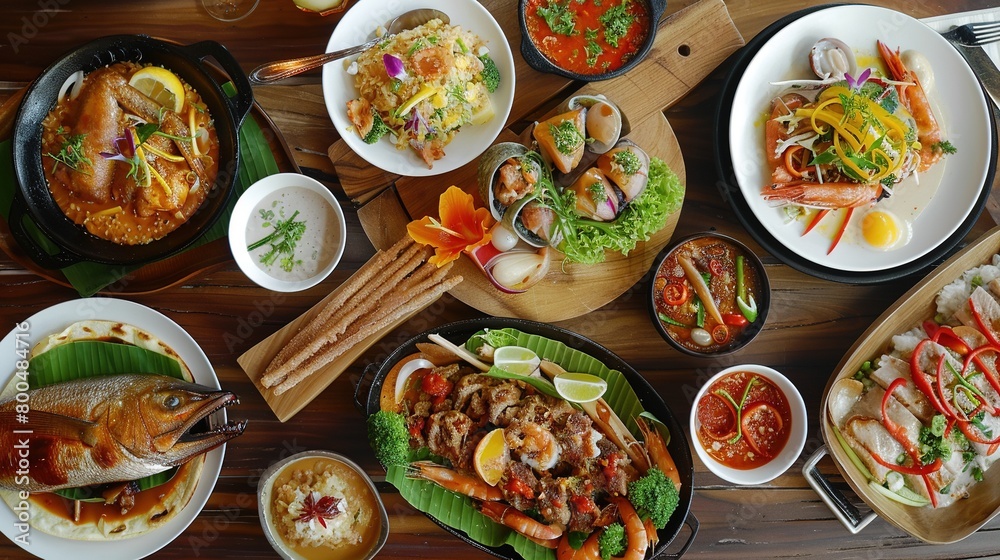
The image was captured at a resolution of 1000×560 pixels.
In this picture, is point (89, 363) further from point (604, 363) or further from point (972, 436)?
point (972, 436)

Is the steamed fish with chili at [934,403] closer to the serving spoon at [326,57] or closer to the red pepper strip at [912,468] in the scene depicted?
the red pepper strip at [912,468]

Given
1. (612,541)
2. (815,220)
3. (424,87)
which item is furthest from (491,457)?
(815,220)

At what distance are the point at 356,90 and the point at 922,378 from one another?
3.20 m

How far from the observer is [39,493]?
3.29 metres

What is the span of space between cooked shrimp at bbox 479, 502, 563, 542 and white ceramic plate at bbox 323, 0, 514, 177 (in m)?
1.69

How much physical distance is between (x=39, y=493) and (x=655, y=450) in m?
3.09

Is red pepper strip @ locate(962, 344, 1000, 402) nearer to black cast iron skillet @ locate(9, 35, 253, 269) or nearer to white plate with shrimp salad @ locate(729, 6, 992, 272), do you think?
white plate with shrimp salad @ locate(729, 6, 992, 272)

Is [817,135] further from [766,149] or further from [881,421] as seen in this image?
[881,421]

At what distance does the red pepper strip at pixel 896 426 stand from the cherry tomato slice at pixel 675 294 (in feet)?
3.74

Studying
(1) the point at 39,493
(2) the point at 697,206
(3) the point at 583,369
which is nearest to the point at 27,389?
(1) the point at 39,493

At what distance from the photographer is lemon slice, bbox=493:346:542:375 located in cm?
327

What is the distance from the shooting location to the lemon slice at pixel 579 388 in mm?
3232

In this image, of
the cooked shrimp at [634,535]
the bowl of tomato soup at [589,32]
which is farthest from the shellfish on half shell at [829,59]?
the cooked shrimp at [634,535]

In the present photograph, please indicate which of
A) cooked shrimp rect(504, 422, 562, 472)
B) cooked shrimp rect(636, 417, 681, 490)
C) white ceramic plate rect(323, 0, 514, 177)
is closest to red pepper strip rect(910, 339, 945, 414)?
cooked shrimp rect(636, 417, 681, 490)
